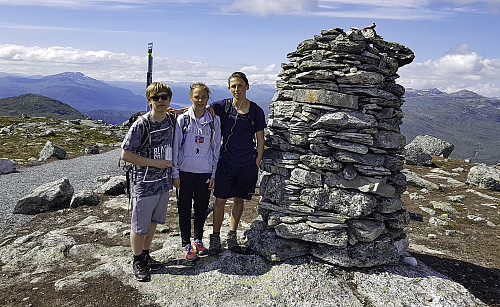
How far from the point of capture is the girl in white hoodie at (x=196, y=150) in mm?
7965

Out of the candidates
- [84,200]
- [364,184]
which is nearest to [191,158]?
[364,184]

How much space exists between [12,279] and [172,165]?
5.64 metres

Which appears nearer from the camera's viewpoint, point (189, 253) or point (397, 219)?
point (189, 253)

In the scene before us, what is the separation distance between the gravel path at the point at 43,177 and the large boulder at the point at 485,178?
3054 centimetres

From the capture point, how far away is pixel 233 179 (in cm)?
870

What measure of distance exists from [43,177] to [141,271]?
2249 centimetres

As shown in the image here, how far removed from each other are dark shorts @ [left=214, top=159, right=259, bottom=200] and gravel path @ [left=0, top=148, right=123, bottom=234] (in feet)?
37.0

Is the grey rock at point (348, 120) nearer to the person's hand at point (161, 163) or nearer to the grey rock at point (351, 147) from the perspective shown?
the grey rock at point (351, 147)

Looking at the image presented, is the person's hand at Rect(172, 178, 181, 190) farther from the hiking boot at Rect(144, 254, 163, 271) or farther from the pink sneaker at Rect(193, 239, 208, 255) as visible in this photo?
the hiking boot at Rect(144, 254, 163, 271)

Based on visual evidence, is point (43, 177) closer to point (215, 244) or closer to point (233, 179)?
point (215, 244)

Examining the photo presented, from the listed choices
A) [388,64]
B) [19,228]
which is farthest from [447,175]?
[19,228]

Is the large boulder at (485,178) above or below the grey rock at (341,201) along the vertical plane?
below

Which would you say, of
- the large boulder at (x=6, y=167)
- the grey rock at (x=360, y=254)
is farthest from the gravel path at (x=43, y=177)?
the grey rock at (x=360, y=254)

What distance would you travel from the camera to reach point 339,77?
9062 millimetres
